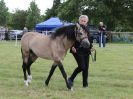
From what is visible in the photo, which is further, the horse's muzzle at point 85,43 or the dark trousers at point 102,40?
the dark trousers at point 102,40

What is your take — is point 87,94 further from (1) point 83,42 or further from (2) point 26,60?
(2) point 26,60

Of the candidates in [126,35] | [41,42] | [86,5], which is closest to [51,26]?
[86,5]

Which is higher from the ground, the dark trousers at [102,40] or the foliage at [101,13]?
the foliage at [101,13]

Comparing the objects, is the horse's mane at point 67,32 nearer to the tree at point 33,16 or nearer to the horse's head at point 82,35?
the horse's head at point 82,35

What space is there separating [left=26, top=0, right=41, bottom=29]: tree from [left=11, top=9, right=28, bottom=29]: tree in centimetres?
253

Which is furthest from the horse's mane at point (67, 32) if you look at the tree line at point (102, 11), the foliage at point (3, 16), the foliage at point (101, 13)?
the foliage at point (3, 16)

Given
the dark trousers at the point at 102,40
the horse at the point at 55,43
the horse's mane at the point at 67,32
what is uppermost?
the horse's mane at the point at 67,32

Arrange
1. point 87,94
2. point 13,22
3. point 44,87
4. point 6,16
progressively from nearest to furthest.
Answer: point 87,94 → point 44,87 → point 6,16 → point 13,22

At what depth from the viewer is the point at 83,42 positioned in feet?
34.4

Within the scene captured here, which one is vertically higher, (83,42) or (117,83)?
(83,42)

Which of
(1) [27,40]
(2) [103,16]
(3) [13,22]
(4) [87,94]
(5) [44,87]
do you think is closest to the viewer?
(4) [87,94]

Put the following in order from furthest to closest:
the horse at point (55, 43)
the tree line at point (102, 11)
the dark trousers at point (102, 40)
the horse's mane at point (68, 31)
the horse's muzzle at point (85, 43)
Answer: the tree line at point (102, 11), the dark trousers at point (102, 40), the horse's mane at point (68, 31), the horse at point (55, 43), the horse's muzzle at point (85, 43)

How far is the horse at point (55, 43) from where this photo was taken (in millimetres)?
10664

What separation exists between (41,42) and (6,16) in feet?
225
